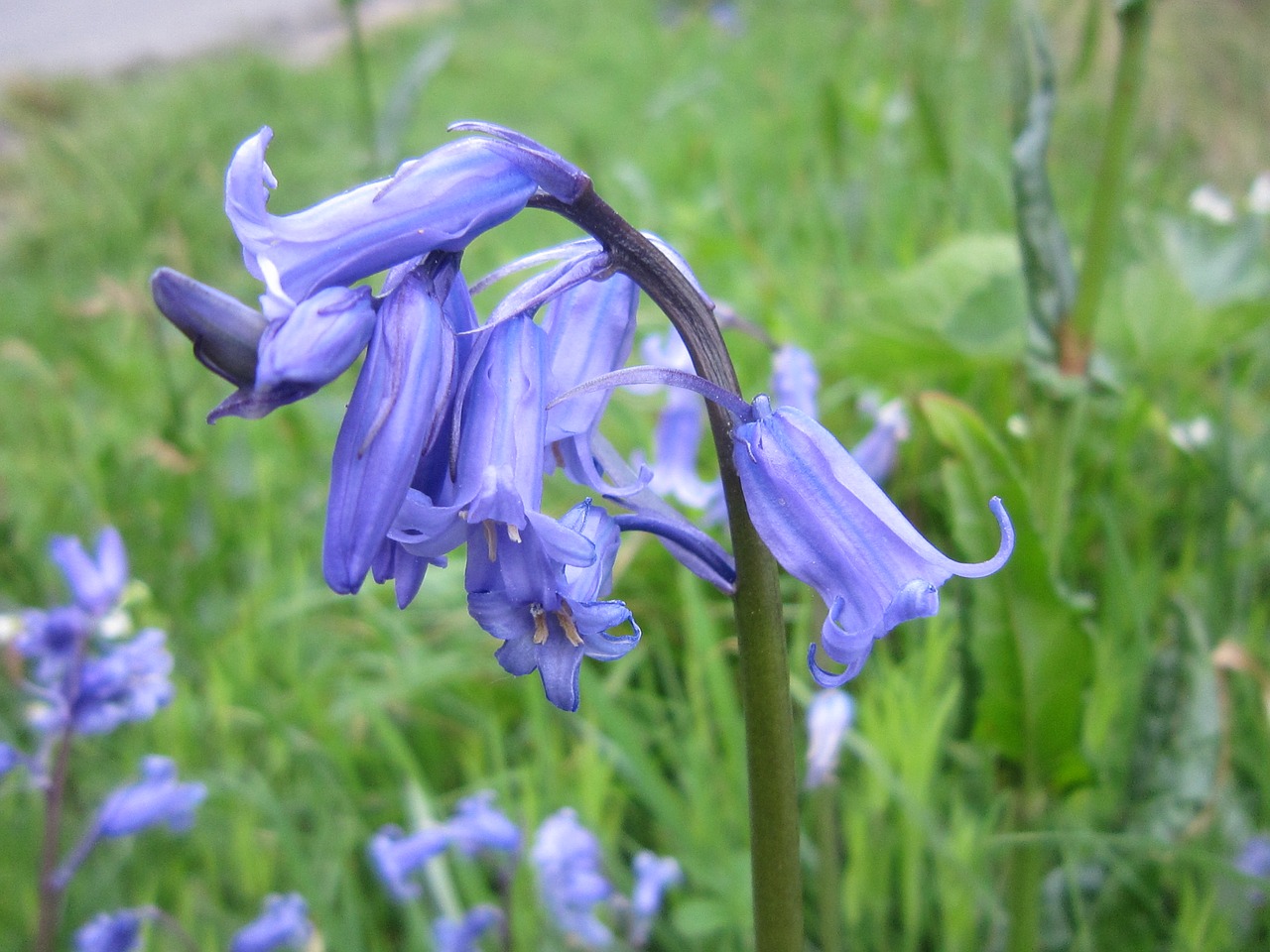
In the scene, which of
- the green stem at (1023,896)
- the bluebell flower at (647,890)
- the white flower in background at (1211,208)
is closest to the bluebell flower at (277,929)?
the bluebell flower at (647,890)

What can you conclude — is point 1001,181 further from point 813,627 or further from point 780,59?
point 780,59

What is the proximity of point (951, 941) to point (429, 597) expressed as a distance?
4.24 ft

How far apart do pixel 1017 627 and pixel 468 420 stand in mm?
857

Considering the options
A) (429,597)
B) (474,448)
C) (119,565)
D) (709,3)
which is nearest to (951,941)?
(474,448)

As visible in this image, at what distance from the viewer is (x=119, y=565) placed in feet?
5.86

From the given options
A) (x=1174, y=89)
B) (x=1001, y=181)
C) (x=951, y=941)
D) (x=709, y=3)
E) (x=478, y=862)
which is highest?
(x=709, y=3)

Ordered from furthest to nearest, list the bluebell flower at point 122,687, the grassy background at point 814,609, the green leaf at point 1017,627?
1. the bluebell flower at point 122,687
2. the grassy background at point 814,609
3. the green leaf at point 1017,627

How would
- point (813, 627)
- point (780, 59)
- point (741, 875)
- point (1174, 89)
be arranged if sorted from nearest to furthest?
point (813, 627) → point (741, 875) → point (1174, 89) → point (780, 59)

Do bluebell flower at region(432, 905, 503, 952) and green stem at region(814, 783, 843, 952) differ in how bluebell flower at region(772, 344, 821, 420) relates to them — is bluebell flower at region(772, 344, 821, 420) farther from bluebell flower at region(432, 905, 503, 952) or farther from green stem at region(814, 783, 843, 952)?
bluebell flower at region(432, 905, 503, 952)

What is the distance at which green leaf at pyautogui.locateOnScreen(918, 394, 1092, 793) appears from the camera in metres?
1.31

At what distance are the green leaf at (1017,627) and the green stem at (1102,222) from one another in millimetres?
354

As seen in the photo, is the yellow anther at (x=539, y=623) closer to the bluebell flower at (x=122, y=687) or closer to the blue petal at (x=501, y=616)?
the blue petal at (x=501, y=616)

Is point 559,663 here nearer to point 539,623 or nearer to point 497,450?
point 539,623

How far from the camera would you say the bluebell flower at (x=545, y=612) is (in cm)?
80
